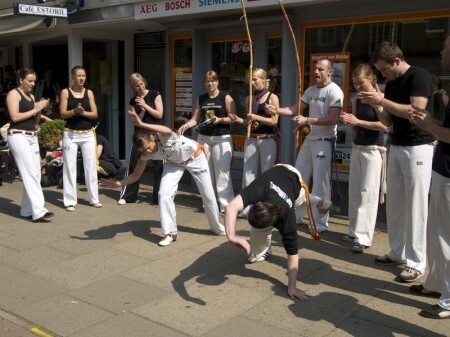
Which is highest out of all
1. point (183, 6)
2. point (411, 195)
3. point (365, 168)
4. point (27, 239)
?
point (183, 6)

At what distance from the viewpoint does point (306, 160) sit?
6098 millimetres

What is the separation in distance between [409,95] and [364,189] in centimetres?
125

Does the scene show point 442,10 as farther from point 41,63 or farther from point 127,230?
point 41,63

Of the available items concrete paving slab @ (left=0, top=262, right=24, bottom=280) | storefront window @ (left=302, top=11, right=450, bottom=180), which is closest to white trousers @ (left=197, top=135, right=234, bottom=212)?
storefront window @ (left=302, top=11, right=450, bottom=180)

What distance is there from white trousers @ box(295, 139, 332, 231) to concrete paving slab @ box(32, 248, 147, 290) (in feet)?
6.78

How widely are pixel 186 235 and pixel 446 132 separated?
330 cm

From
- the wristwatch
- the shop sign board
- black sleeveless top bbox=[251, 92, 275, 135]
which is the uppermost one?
the wristwatch

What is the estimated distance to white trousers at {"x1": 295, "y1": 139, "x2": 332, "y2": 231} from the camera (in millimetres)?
5902

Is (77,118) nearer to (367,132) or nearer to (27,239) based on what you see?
(27,239)

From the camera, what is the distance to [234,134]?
8.63 meters

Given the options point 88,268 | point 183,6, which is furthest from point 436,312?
point 183,6

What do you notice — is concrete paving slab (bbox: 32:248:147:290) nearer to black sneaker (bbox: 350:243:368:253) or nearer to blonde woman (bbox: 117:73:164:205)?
blonde woman (bbox: 117:73:164:205)

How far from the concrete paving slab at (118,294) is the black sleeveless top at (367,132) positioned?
2.46m

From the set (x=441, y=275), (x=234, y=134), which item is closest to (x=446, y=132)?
(x=441, y=275)
